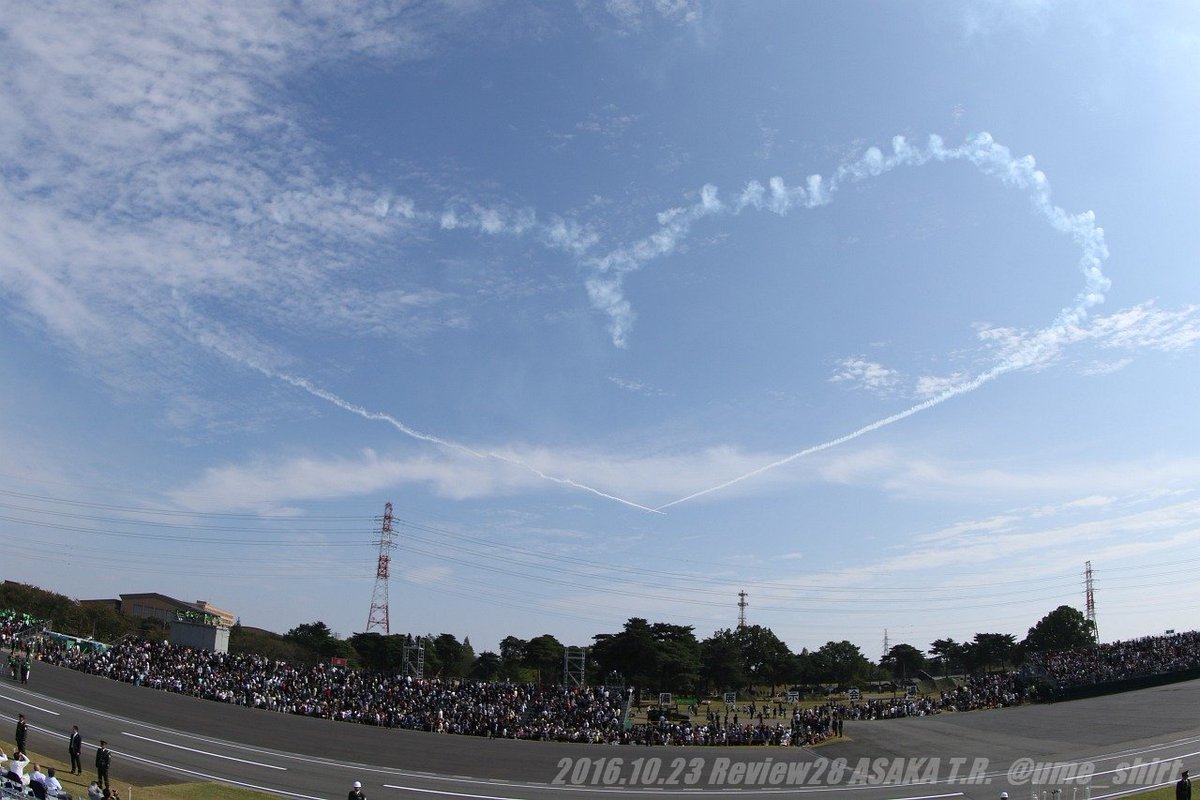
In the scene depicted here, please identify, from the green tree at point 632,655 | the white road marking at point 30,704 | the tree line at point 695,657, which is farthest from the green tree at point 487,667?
the white road marking at point 30,704

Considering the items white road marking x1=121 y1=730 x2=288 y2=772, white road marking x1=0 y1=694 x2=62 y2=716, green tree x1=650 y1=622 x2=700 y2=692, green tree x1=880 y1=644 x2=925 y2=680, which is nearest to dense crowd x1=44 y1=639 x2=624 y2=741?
white road marking x1=0 y1=694 x2=62 y2=716

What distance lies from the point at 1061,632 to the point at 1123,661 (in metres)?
63.1

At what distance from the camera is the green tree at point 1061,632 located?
122m

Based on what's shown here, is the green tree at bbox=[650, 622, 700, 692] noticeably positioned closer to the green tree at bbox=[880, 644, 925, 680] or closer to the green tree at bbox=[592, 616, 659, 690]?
the green tree at bbox=[592, 616, 659, 690]

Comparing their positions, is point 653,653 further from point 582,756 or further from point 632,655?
point 582,756

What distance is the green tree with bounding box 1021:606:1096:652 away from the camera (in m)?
122

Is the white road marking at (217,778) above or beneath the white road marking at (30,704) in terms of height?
beneath

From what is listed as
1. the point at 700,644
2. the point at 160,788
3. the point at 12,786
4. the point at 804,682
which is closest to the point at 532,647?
the point at 700,644

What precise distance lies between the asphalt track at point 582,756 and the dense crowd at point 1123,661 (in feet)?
33.4

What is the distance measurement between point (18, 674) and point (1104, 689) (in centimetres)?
7681

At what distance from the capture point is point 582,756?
152 ft

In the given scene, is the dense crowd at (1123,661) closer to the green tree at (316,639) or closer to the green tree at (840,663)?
the green tree at (840,663)

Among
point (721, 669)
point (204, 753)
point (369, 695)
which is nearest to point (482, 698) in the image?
point (369, 695)

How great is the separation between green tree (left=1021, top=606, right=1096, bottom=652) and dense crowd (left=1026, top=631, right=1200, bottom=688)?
177ft
